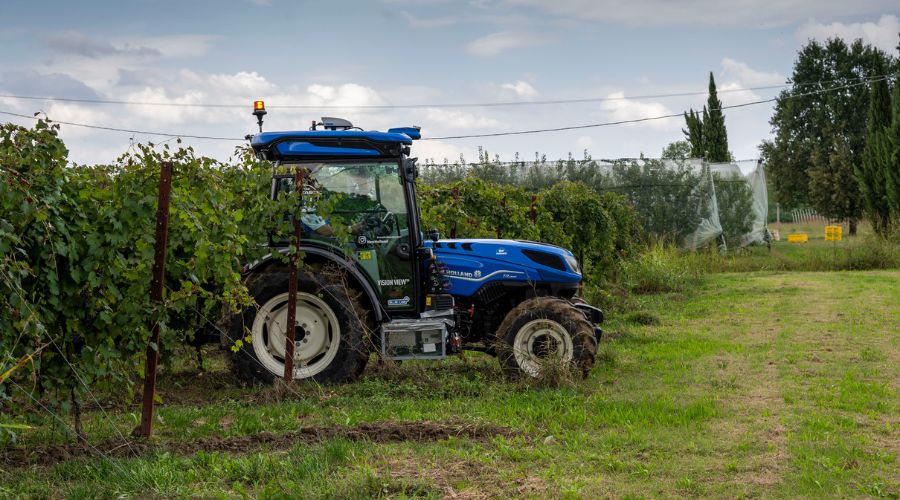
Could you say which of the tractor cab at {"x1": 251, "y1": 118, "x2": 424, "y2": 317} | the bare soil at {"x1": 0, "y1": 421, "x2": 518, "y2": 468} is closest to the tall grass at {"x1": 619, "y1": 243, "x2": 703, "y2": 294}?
the tractor cab at {"x1": 251, "y1": 118, "x2": 424, "y2": 317}

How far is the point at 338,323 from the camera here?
802 centimetres

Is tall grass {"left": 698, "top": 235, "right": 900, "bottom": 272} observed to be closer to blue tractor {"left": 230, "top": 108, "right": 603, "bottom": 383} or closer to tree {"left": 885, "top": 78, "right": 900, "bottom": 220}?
tree {"left": 885, "top": 78, "right": 900, "bottom": 220}

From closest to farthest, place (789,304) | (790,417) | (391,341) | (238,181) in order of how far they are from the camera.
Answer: (790,417)
(238,181)
(391,341)
(789,304)

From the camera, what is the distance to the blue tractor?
795 cm

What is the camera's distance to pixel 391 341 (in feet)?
26.2

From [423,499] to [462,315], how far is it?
3910 millimetres

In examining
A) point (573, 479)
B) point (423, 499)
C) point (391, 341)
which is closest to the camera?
point (423, 499)

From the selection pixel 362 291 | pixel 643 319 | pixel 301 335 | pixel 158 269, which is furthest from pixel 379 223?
pixel 643 319

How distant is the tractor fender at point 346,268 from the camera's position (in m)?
7.93

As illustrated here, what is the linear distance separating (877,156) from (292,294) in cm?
3157

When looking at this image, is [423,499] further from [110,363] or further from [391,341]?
[391,341]

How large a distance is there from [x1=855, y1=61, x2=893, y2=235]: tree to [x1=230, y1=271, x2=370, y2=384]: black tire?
30327 mm

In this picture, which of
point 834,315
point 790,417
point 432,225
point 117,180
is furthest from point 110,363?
point 834,315

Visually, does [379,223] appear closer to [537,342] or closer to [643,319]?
[537,342]
